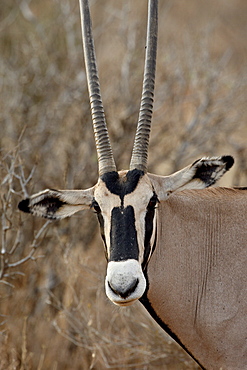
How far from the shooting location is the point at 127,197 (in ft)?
16.9

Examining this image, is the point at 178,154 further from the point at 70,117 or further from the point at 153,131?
the point at 70,117

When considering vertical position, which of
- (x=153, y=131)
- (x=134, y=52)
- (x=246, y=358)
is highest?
(x=134, y=52)

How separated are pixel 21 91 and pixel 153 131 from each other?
86.2 inches

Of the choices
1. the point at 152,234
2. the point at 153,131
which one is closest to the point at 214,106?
the point at 153,131

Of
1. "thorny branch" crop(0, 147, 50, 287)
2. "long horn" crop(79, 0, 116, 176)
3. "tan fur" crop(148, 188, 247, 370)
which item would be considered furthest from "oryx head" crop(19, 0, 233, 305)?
"thorny branch" crop(0, 147, 50, 287)

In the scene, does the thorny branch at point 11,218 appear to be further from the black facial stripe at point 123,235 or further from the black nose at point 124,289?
the black nose at point 124,289

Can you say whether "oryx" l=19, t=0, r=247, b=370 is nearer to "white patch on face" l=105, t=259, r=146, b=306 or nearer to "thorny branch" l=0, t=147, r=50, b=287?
"white patch on face" l=105, t=259, r=146, b=306

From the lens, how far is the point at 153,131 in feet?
33.5

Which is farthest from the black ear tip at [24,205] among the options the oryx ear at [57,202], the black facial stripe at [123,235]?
the black facial stripe at [123,235]

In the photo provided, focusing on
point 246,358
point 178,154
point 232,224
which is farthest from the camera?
point 178,154

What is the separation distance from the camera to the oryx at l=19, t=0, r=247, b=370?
5.30 m

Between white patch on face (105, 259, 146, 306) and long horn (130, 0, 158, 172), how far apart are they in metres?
1.02

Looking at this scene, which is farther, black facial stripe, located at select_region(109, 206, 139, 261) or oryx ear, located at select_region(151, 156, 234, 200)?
oryx ear, located at select_region(151, 156, 234, 200)

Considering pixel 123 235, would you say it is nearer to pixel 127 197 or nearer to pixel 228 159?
pixel 127 197
